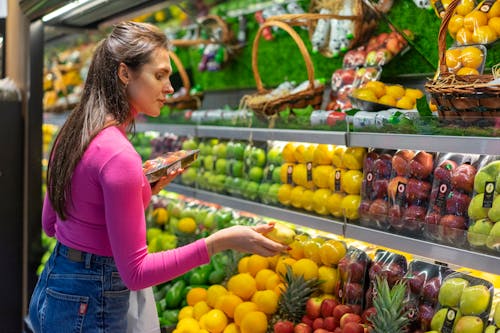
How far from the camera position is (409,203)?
2.50m

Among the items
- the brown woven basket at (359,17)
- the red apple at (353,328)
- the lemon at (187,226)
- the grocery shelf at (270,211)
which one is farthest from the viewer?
the lemon at (187,226)

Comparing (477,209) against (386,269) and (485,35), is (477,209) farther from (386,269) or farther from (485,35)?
(485,35)

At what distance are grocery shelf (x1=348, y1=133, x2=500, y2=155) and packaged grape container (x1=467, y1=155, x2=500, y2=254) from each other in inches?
4.8

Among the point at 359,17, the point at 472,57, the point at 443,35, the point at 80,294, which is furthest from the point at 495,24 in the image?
the point at 80,294

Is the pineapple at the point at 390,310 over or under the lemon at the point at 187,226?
over

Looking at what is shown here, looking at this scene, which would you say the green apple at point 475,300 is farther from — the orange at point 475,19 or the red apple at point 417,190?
the orange at point 475,19

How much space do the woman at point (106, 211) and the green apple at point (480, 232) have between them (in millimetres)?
614

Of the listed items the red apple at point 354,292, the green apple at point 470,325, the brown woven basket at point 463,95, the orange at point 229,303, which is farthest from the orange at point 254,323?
the brown woven basket at point 463,95

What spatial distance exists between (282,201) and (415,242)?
39.8 inches

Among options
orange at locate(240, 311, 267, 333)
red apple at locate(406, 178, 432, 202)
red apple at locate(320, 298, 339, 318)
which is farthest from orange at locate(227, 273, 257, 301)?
red apple at locate(406, 178, 432, 202)

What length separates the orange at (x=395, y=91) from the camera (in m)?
2.97

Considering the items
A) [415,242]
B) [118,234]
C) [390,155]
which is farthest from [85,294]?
[390,155]

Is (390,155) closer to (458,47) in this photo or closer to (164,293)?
(458,47)

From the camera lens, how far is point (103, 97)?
203 centimetres
